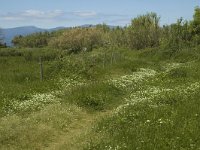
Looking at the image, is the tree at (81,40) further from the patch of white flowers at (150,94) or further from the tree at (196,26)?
the patch of white flowers at (150,94)

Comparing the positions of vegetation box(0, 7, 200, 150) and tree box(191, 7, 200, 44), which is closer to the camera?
vegetation box(0, 7, 200, 150)

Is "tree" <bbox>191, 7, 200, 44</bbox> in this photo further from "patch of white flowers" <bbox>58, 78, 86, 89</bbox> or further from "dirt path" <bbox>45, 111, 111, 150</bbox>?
"dirt path" <bbox>45, 111, 111, 150</bbox>

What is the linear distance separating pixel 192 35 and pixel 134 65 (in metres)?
34.3

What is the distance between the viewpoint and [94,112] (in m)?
20.0

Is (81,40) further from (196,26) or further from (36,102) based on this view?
(36,102)

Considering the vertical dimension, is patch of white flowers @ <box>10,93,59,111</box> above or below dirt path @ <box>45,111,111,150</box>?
above

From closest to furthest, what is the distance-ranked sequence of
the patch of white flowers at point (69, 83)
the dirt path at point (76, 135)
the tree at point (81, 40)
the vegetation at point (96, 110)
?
the vegetation at point (96, 110) < the dirt path at point (76, 135) < the patch of white flowers at point (69, 83) < the tree at point (81, 40)

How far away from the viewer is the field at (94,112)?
1350 cm

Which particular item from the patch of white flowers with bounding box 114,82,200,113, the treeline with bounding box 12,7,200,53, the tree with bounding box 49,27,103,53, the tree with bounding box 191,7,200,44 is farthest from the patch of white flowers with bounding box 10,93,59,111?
the tree with bounding box 49,27,103,53

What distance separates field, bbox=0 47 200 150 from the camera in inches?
531

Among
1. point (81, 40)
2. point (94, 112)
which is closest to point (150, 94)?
point (94, 112)

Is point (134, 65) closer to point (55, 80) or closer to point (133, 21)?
point (55, 80)

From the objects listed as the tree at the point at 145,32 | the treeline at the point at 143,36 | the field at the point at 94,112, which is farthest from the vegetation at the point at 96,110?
the tree at the point at 145,32

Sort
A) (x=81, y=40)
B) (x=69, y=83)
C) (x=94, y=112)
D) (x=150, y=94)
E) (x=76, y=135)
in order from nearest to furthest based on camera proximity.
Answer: (x=76, y=135) → (x=94, y=112) → (x=150, y=94) → (x=69, y=83) → (x=81, y=40)
